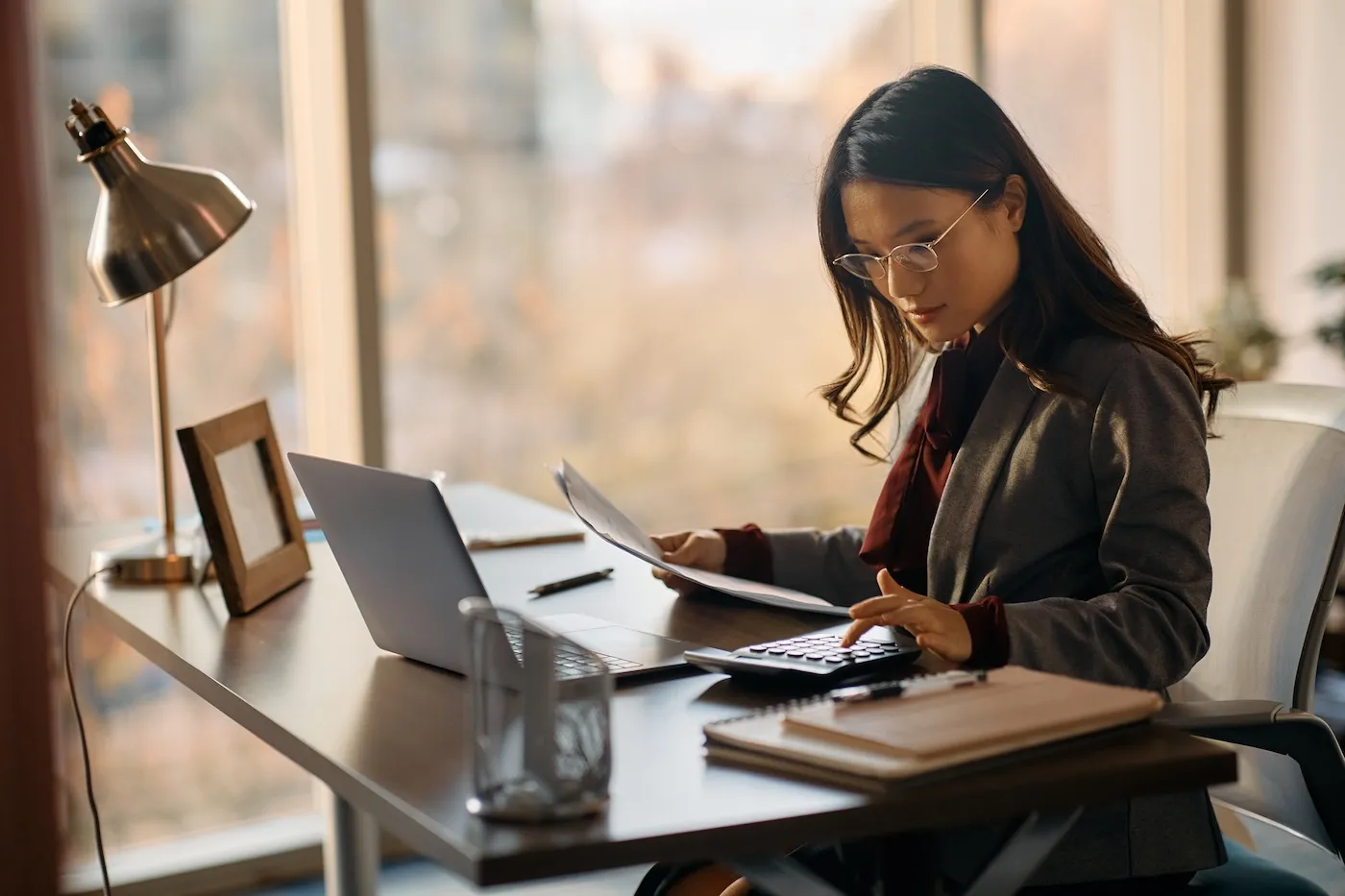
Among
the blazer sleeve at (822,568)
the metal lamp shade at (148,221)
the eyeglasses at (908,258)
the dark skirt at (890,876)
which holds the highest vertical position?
the metal lamp shade at (148,221)

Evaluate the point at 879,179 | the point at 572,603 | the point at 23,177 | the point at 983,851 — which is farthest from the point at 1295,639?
the point at 23,177

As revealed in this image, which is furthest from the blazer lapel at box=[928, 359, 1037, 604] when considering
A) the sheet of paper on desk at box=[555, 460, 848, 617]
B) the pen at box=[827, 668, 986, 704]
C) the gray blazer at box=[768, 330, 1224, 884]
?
the pen at box=[827, 668, 986, 704]

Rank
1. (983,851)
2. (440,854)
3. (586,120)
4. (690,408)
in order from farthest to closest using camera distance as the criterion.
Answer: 1. (690,408)
2. (586,120)
3. (983,851)
4. (440,854)

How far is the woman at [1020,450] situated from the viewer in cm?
121

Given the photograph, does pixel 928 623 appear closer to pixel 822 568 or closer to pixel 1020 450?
pixel 1020 450

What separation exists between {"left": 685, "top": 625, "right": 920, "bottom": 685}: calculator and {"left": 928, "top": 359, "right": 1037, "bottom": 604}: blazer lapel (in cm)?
19

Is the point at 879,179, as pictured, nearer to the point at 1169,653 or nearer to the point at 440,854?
the point at 1169,653

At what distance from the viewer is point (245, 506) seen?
1625mm

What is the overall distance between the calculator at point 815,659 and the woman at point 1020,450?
0.10 ft

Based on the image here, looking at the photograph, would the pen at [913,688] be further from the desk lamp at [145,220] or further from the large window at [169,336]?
the large window at [169,336]

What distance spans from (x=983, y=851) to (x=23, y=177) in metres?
0.92

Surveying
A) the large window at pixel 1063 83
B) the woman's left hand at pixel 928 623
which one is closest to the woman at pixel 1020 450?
the woman's left hand at pixel 928 623

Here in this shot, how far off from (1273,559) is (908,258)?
49 centimetres

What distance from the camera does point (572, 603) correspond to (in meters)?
1.56
